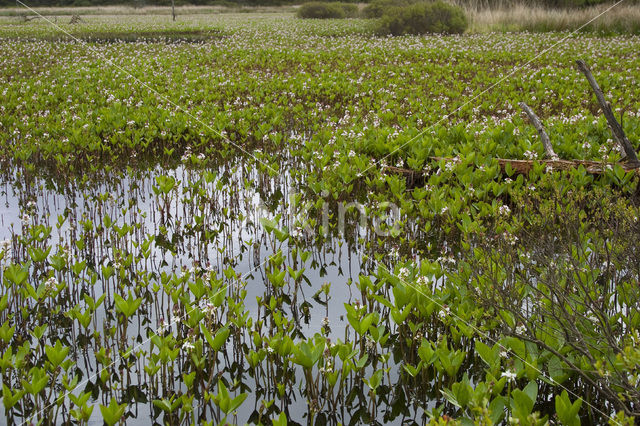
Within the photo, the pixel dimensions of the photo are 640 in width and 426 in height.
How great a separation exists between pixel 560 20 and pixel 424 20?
5.96 meters

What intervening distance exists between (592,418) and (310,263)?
8.45 ft

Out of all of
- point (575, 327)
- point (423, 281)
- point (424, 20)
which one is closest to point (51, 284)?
point (423, 281)

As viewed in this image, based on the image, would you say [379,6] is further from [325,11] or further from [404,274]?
[404,274]

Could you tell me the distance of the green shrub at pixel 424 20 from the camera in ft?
85.5

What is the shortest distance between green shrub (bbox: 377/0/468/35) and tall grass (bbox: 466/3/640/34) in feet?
3.13

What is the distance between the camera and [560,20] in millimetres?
23828

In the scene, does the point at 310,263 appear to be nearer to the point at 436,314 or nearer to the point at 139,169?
the point at 436,314

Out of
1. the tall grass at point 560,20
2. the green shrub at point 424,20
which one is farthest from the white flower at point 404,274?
the green shrub at point 424,20

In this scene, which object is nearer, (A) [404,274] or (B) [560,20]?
(A) [404,274]

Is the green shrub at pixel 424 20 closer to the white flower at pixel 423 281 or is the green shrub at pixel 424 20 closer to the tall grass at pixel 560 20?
the tall grass at pixel 560 20

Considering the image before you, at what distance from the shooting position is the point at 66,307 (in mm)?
3973

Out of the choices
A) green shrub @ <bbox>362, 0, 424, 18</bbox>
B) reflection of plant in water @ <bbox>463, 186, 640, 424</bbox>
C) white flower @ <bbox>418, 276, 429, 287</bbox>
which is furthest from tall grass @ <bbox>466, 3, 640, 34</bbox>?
white flower @ <bbox>418, 276, 429, 287</bbox>

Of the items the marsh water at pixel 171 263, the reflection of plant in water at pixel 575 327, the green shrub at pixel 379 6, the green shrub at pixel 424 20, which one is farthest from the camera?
the green shrub at pixel 379 6

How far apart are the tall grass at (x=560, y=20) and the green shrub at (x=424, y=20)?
954 mm
